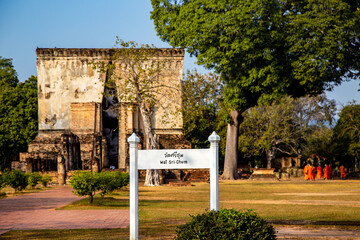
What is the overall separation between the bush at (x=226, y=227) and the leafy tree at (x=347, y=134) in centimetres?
3896

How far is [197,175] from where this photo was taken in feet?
112

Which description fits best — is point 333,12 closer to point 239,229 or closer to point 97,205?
point 97,205

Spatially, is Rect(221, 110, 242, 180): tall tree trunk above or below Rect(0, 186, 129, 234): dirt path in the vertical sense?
above

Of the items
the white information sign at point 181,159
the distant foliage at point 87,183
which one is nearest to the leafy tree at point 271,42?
the distant foliage at point 87,183

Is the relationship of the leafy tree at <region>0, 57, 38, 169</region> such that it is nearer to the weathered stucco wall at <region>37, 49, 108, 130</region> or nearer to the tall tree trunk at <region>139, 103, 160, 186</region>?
the weathered stucco wall at <region>37, 49, 108, 130</region>

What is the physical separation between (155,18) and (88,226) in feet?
75.5

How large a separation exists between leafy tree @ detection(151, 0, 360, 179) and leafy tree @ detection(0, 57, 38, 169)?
21964 millimetres

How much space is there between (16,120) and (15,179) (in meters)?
25.5

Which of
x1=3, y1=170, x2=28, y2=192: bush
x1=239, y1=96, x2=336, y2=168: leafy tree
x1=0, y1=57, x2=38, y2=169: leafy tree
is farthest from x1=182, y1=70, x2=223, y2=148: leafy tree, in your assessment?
x1=3, y1=170, x2=28, y2=192: bush

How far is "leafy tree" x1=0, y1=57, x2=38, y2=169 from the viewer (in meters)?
46.3

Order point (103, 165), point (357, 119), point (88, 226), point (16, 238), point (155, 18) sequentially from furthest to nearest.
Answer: point (357, 119) → point (103, 165) → point (155, 18) → point (88, 226) → point (16, 238)

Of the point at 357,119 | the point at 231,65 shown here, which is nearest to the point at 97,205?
the point at 231,65

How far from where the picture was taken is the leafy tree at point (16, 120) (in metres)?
46.3

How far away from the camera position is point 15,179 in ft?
72.4
